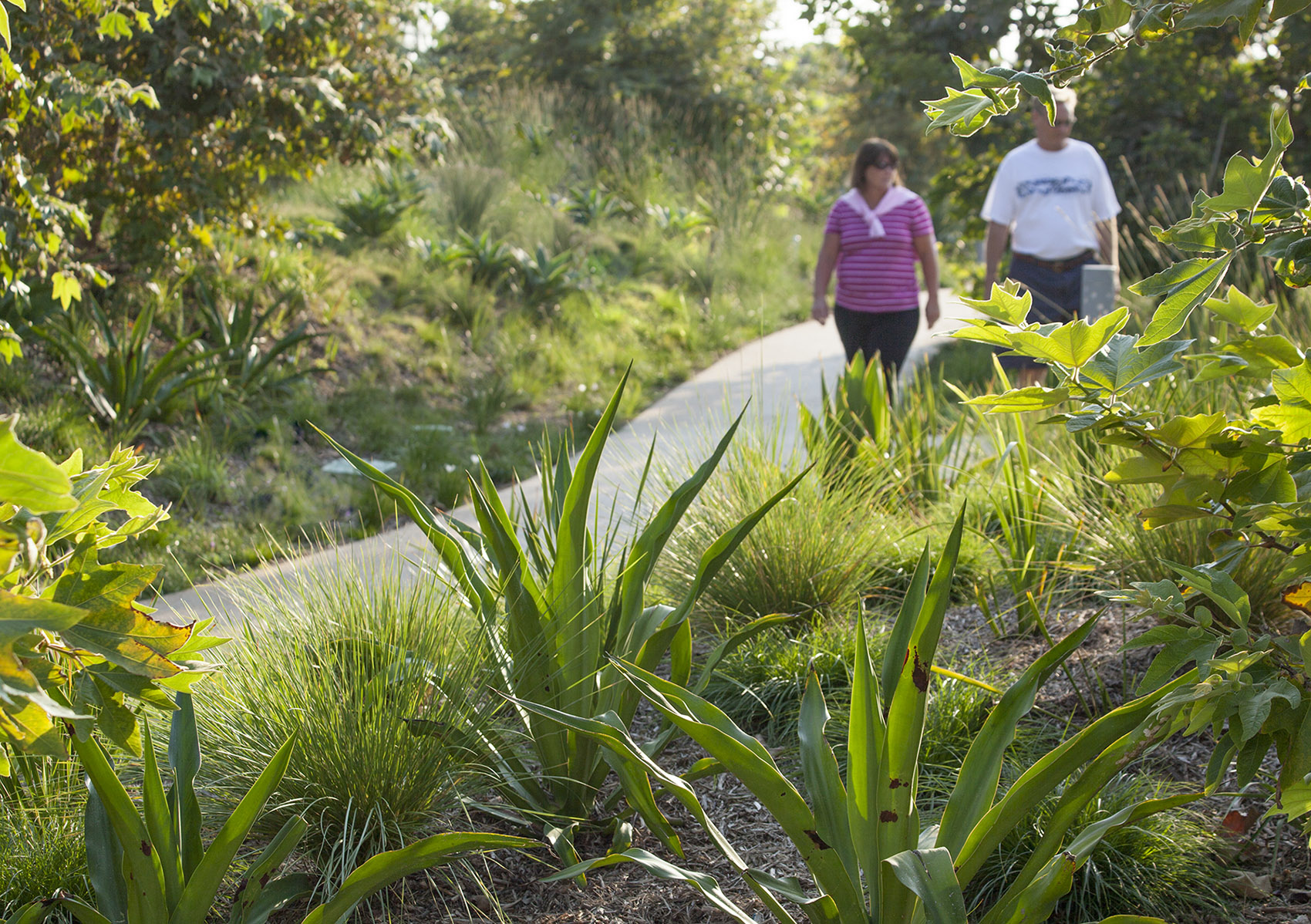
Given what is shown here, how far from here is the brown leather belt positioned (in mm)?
5562

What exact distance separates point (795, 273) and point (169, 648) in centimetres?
1256

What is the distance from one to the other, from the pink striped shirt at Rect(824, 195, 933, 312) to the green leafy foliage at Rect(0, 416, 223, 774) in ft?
15.0

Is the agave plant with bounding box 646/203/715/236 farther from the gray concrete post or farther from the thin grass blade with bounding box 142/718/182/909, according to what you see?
the thin grass blade with bounding box 142/718/182/909

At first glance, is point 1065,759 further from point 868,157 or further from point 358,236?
point 358,236

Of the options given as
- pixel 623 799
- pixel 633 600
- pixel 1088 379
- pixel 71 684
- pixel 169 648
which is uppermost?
pixel 1088 379

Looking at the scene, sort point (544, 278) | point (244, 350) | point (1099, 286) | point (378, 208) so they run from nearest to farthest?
point (1099, 286)
point (244, 350)
point (544, 278)
point (378, 208)

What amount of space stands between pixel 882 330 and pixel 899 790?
4234mm

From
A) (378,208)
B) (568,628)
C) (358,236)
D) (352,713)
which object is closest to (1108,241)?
(568,628)

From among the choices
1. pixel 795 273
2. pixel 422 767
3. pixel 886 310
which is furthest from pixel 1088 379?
pixel 795 273

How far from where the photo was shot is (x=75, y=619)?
99 cm

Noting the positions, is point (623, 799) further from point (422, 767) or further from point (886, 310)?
point (886, 310)

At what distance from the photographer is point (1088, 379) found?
146cm

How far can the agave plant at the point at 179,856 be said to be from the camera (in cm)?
160

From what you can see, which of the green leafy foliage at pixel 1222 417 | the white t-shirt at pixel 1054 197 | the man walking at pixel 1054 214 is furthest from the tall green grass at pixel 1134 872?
the white t-shirt at pixel 1054 197
